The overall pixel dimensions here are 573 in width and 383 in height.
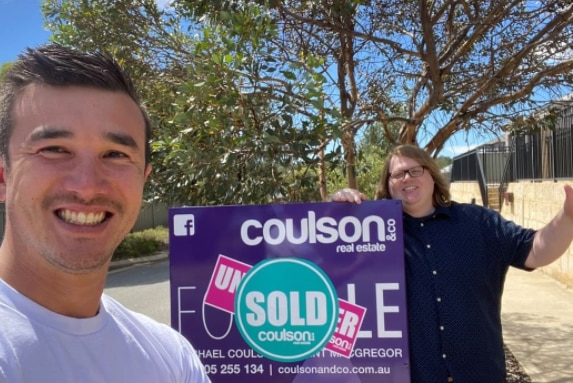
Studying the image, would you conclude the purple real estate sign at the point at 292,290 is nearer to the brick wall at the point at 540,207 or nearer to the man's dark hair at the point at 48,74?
the man's dark hair at the point at 48,74

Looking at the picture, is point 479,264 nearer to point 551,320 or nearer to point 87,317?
point 87,317

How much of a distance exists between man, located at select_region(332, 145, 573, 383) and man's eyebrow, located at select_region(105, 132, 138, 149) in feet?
5.81

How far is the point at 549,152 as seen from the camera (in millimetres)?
10898

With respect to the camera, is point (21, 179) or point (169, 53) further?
point (169, 53)

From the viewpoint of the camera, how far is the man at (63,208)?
3.88 feet

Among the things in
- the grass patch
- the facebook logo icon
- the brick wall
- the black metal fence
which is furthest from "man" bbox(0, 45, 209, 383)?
the grass patch

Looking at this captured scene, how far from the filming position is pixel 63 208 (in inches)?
47.9

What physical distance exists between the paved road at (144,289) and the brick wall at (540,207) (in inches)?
262

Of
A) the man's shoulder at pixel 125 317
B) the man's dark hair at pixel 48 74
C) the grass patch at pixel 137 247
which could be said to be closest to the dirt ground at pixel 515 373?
the man's shoulder at pixel 125 317

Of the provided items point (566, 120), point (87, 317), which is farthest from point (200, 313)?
point (566, 120)

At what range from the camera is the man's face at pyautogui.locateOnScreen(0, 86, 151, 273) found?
121 cm

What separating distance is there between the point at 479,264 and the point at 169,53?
178 inches

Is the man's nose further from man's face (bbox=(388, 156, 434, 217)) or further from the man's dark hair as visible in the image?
man's face (bbox=(388, 156, 434, 217))

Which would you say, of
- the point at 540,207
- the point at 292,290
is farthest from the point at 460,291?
the point at 540,207
